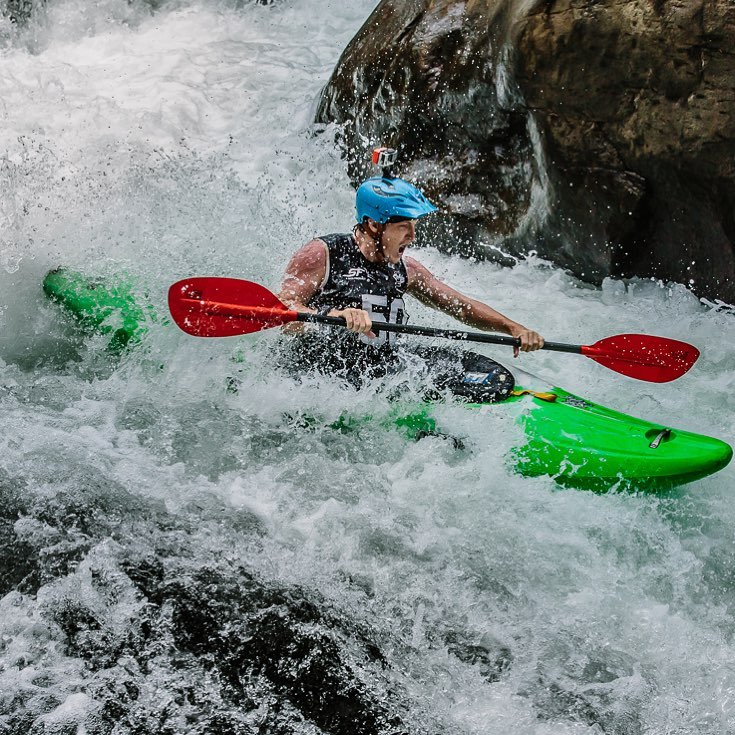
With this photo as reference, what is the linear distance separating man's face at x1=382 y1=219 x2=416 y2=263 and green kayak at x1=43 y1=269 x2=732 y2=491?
2.25ft

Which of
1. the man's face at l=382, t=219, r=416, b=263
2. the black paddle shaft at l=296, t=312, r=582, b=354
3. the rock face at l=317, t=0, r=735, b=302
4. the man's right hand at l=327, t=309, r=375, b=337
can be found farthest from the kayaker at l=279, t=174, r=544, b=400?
the rock face at l=317, t=0, r=735, b=302

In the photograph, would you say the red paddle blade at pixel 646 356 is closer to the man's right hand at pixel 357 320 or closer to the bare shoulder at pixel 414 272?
the bare shoulder at pixel 414 272

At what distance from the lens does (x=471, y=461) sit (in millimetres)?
3732

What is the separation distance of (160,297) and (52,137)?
119 inches

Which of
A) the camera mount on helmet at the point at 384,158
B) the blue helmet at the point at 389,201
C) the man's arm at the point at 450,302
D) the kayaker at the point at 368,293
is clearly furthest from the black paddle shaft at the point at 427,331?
the camera mount on helmet at the point at 384,158

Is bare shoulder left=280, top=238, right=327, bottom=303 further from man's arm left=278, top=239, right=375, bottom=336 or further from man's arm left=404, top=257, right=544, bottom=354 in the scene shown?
man's arm left=404, top=257, right=544, bottom=354

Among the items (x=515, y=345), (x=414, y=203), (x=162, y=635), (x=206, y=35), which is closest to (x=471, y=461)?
(x=515, y=345)

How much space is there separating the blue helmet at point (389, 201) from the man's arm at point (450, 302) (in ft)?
1.26

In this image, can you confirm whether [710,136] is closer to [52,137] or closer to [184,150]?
[184,150]

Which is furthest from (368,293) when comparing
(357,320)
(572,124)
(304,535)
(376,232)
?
(572,124)

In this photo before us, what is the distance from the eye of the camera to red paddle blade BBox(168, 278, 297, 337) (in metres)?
3.71

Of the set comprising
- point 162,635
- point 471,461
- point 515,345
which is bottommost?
point 162,635

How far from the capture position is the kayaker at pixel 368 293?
380 cm

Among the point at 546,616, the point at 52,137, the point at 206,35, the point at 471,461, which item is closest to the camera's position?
the point at 546,616
